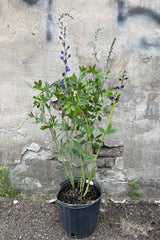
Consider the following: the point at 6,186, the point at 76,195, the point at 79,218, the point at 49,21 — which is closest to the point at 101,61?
the point at 49,21

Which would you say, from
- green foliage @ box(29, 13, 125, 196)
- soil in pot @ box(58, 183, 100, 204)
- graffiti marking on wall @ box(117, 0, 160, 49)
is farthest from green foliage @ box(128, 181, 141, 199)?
graffiti marking on wall @ box(117, 0, 160, 49)

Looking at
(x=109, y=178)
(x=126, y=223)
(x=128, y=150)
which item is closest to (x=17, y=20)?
(x=128, y=150)

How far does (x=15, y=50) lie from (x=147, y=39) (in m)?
1.26

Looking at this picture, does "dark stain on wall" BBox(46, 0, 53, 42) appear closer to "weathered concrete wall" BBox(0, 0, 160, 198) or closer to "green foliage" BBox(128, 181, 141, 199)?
"weathered concrete wall" BBox(0, 0, 160, 198)

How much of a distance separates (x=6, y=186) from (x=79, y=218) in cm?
99

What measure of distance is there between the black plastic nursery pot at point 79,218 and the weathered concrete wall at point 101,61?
1.64 feet

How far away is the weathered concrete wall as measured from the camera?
1.90 meters

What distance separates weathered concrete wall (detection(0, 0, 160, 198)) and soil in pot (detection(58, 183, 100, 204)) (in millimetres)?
309

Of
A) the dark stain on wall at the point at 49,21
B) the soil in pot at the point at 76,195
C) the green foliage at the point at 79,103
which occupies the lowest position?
the soil in pot at the point at 76,195

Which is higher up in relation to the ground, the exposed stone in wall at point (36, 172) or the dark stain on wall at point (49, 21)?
the dark stain on wall at point (49, 21)

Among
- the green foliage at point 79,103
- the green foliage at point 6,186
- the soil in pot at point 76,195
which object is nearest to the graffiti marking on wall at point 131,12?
the green foliage at point 79,103

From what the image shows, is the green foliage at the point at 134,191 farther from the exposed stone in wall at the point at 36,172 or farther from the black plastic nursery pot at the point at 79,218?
the exposed stone in wall at the point at 36,172

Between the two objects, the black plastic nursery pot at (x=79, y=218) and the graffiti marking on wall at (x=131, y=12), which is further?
the graffiti marking on wall at (x=131, y=12)

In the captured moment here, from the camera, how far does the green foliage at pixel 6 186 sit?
7.37ft
